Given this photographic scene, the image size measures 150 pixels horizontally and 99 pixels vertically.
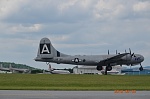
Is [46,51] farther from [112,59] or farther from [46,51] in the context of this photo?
[112,59]

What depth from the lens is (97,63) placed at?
81.0 metres

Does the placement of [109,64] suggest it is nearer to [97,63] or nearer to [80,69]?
[97,63]

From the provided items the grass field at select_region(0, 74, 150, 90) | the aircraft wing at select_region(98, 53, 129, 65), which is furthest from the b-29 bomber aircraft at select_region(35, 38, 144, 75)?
the grass field at select_region(0, 74, 150, 90)

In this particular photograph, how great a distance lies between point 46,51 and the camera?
8500 centimetres

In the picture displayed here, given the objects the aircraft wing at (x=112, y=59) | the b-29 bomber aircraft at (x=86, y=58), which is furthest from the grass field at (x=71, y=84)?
the b-29 bomber aircraft at (x=86, y=58)

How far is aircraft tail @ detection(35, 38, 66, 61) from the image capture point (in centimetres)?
8431

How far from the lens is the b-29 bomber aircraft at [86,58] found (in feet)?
254

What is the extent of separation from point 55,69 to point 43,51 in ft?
154

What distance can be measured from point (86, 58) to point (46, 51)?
9.25m

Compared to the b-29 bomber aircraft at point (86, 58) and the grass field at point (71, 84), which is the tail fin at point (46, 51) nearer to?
the b-29 bomber aircraft at point (86, 58)

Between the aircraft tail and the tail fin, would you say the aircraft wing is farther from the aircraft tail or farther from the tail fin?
the tail fin

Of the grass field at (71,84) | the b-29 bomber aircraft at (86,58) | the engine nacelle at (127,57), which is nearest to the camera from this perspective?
the grass field at (71,84)

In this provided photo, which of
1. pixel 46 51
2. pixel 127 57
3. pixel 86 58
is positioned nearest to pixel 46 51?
pixel 46 51

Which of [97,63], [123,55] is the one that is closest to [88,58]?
[97,63]
